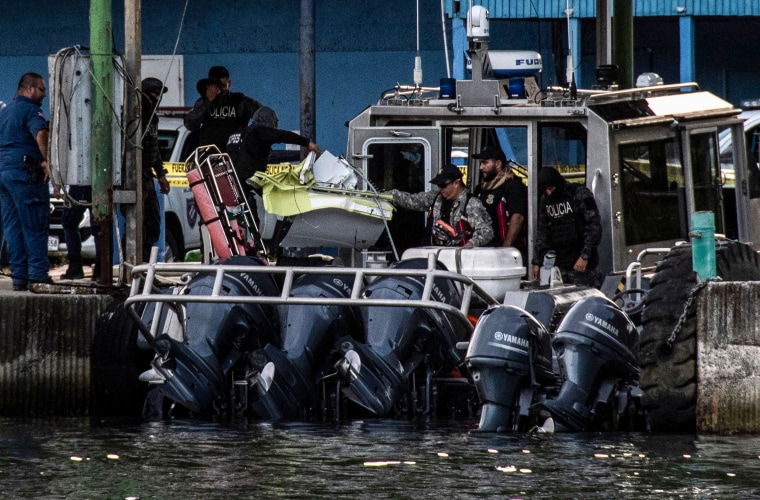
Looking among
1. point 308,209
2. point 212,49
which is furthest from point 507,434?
point 212,49

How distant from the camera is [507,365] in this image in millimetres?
9750

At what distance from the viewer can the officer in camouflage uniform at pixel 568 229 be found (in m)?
12.2

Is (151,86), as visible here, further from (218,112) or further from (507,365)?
(507,365)

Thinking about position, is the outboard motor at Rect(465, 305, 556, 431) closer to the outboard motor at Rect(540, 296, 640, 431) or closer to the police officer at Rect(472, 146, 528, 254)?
the outboard motor at Rect(540, 296, 640, 431)

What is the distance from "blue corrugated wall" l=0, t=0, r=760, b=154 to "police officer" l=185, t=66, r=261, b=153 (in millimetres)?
9120

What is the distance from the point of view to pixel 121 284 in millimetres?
12180

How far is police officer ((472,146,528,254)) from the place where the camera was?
484 inches

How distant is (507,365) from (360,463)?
4.55ft

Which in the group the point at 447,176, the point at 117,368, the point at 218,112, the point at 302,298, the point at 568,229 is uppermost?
the point at 218,112

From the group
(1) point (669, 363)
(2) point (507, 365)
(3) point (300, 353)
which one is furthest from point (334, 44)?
(1) point (669, 363)

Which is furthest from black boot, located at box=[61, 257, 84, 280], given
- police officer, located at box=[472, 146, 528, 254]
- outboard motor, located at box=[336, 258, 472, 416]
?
outboard motor, located at box=[336, 258, 472, 416]

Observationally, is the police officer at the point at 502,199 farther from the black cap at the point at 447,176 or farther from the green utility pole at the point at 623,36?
the green utility pole at the point at 623,36

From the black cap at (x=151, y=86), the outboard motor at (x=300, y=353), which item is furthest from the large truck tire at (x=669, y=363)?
the black cap at (x=151, y=86)

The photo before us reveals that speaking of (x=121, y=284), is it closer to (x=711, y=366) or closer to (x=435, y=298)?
(x=435, y=298)
